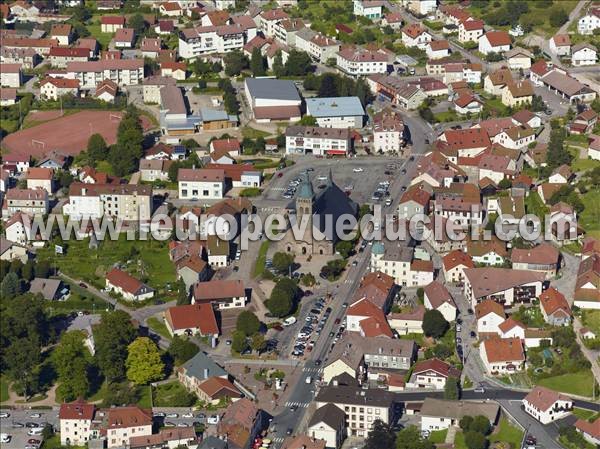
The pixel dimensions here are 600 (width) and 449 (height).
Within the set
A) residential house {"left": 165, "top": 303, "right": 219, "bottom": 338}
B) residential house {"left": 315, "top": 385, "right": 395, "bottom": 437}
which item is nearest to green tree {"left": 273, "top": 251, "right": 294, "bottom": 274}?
residential house {"left": 165, "top": 303, "right": 219, "bottom": 338}

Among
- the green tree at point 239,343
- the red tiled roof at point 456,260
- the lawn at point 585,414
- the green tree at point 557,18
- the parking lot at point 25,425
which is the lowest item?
the parking lot at point 25,425

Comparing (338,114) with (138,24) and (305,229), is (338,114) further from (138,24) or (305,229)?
(138,24)

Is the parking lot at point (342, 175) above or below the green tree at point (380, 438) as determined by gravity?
below

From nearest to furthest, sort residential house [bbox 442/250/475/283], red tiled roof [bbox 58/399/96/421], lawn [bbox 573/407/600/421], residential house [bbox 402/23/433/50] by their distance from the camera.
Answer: lawn [bbox 573/407/600/421] < red tiled roof [bbox 58/399/96/421] < residential house [bbox 442/250/475/283] < residential house [bbox 402/23/433/50]

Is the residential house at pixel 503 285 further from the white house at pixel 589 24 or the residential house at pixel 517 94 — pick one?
the white house at pixel 589 24

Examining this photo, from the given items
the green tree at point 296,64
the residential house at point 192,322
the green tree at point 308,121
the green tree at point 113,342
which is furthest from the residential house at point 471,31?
the green tree at point 113,342

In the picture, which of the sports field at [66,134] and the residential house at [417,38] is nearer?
the sports field at [66,134]

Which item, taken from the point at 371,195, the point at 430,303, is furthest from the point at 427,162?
the point at 430,303

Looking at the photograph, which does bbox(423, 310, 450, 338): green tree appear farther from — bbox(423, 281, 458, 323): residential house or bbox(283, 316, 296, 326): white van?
bbox(283, 316, 296, 326): white van
